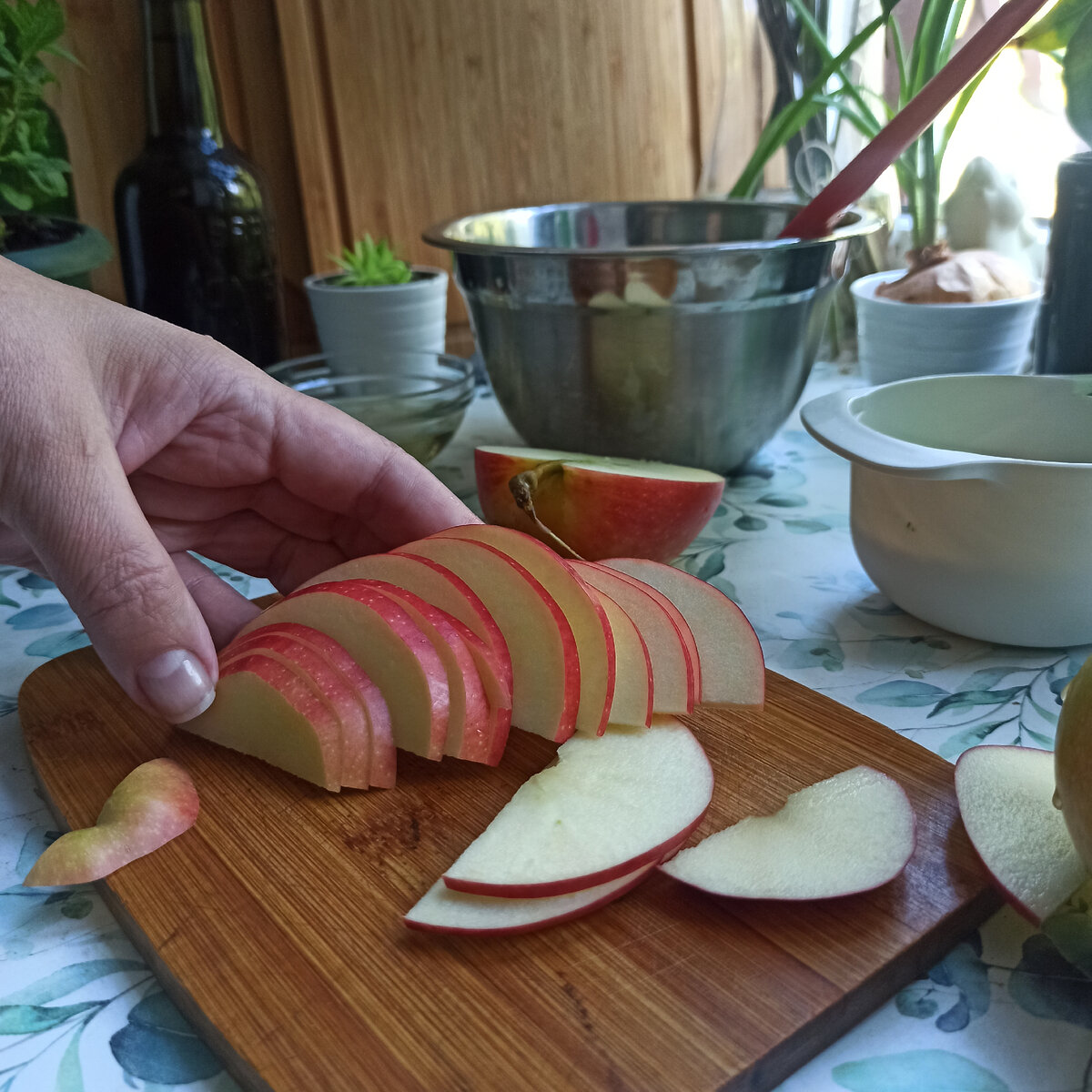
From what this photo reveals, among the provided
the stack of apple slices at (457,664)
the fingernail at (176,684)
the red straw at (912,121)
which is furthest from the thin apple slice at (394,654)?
the red straw at (912,121)

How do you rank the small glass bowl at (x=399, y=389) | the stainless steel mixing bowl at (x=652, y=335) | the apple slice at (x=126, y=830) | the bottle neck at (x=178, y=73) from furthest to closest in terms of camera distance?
1. the bottle neck at (x=178, y=73)
2. the small glass bowl at (x=399, y=389)
3. the stainless steel mixing bowl at (x=652, y=335)
4. the apple slice at (x=126, y=830)

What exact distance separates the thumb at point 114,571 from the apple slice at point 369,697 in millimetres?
95

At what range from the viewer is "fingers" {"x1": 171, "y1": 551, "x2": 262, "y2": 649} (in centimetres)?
90

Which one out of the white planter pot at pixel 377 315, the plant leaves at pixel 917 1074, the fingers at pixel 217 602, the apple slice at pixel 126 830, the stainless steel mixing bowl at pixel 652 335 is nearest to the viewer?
the plant leaves at pixel 917 1074

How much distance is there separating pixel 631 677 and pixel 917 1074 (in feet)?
1.06

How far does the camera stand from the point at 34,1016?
0.54m

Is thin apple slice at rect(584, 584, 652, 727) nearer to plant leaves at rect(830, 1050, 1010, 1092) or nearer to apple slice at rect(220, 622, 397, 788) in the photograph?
apple slice at rect(220, 622, 397, 788)

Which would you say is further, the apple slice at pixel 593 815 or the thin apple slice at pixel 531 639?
the thin apple slice at pixel 531 639

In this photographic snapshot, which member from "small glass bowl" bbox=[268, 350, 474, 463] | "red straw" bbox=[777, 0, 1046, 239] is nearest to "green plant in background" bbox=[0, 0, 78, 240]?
"small glass bowl" bbox=[268, 350, 474, 463]

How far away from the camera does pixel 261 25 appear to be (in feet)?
5.48

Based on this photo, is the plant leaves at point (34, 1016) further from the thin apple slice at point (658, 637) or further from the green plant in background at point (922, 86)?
the green plant in background at point (922, 86)

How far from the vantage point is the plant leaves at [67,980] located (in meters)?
0.55

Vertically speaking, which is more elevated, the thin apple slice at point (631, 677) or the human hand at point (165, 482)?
the human hand at point (165, 482)

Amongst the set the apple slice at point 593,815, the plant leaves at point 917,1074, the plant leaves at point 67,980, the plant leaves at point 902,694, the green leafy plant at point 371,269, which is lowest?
the plant leaves at point 917,1074
